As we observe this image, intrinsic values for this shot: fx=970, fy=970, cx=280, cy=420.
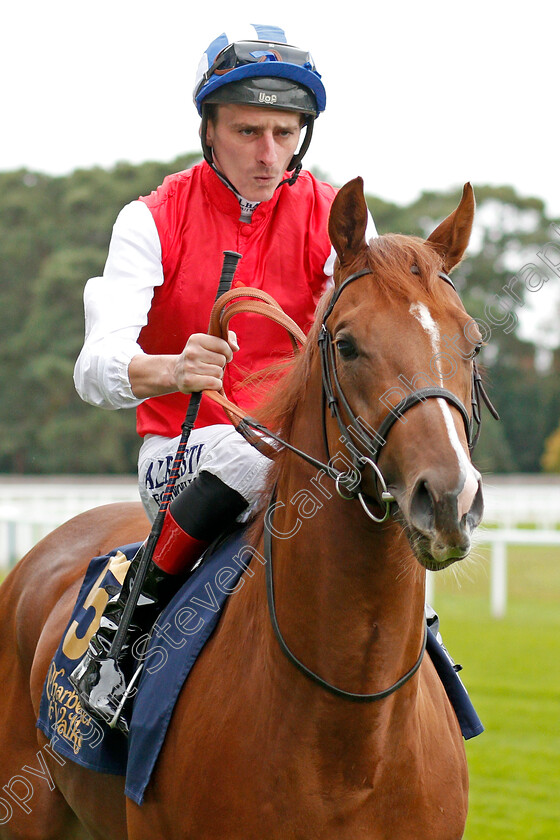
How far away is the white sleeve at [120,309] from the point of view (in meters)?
3.01

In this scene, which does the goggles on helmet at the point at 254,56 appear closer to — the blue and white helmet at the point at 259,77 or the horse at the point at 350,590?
the blue and white helmet at the point at 259,77

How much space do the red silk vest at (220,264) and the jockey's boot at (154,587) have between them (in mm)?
425

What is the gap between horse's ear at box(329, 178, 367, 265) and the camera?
8.25ft

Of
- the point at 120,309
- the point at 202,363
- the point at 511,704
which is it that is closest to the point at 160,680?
the point at 202,363

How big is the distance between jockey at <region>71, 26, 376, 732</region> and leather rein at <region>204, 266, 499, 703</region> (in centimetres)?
21

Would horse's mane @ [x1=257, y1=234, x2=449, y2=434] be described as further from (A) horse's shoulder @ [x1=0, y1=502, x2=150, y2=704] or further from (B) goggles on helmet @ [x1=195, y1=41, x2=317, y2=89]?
(A) horse's shoulder @ [x1=0, y1=502, x2=150, y2=704]

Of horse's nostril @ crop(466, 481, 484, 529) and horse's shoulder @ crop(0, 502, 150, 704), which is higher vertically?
horse's nostril @ crop(466, 481, 484, 529)

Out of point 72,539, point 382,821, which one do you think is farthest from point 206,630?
point 72,539

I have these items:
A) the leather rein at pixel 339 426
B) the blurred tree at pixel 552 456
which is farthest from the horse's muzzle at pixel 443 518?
the blurred tree at pixel 552 456

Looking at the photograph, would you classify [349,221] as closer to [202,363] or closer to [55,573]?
[202,363]

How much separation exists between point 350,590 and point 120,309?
1286mm

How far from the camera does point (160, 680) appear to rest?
296 cm

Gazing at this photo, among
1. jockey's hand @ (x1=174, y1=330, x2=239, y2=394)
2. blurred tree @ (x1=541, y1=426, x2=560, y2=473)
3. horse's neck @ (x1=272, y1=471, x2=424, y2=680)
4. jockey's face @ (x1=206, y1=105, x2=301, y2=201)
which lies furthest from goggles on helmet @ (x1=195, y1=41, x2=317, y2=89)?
blurred tree @ (x1=541, y1=426, x2=560, y2=473)

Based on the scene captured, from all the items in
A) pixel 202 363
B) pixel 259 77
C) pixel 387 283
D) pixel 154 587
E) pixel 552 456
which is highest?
pixel 259 77
